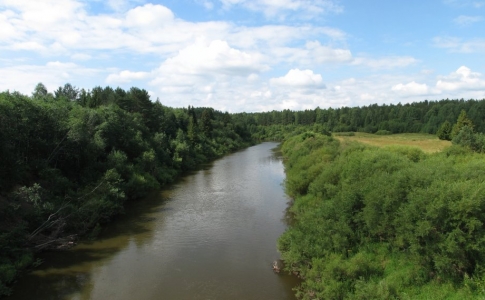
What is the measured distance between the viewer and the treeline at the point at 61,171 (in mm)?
20688

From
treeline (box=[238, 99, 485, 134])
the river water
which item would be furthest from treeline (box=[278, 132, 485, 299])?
treeline (box=[238, 99, 485, 134])

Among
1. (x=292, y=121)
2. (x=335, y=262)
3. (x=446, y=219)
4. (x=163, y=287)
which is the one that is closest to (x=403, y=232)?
(x=446, y=219)

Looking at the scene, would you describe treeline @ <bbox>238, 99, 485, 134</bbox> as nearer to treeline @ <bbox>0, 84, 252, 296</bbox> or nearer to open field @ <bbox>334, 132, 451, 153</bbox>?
open field @ <bbox>334, 132, 451, 153</bbox>

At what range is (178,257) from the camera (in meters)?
20.5

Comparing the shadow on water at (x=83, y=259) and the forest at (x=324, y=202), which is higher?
the forest at (x=324, y=202)

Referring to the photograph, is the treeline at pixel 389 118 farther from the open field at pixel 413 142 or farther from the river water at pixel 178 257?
the river water at pixel 178 257

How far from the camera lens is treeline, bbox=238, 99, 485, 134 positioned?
4318 inches

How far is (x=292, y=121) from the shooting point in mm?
160875

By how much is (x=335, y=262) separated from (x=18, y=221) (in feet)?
63.0

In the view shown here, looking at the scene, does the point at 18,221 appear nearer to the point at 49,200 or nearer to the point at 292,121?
the point at 49,200

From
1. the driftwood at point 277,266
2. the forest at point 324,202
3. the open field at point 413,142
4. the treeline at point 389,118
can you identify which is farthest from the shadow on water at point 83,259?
the treeline at point 389,118

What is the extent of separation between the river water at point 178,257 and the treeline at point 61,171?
5.04 ft

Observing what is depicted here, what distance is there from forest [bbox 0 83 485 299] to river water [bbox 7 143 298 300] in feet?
4.64

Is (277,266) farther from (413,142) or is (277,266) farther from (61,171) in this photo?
(413,142)
